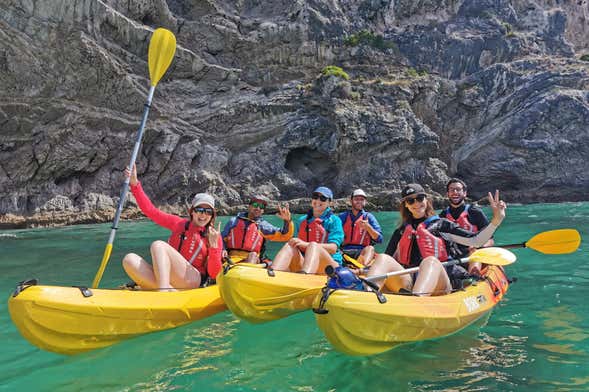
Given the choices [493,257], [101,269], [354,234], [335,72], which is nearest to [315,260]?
[493,257]

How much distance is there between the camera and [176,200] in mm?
25469

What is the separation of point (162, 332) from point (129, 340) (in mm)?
372

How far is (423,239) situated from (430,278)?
68 cm

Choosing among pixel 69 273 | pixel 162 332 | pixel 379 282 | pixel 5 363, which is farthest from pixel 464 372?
pixel 69 273

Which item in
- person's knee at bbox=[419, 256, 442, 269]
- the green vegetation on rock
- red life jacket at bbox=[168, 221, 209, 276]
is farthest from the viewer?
the green vegetation on rock

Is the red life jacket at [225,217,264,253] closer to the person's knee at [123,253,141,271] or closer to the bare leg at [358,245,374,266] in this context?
the bare leg at [358,245,374,266]

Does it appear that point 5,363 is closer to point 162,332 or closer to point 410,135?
point 162,332

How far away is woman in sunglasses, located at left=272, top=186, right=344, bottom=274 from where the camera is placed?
5.04 m

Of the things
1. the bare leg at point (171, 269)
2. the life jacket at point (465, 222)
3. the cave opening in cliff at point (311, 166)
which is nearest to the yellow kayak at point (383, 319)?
the bare leg at point (171, 269)

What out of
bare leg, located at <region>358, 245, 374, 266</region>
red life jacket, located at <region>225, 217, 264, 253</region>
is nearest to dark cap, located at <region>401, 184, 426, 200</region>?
bare leg, located at <region>358, 245, 374, 266</region>

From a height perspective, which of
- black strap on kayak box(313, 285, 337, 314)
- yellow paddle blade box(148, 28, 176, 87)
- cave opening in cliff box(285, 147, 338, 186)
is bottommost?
cave opening in cliff box(285, 147, 338, 186)

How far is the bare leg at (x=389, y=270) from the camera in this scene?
4.21m

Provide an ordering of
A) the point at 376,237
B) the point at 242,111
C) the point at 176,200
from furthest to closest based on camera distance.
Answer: the point at 242,111 → the point at 176,200 → the point at 376,237

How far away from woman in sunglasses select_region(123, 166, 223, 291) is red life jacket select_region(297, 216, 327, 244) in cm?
174
